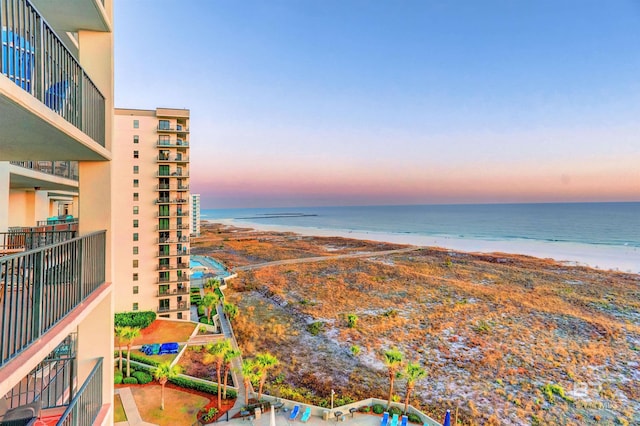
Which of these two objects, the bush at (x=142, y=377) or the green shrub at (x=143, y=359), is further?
the green shrub at (x=143, y=359)

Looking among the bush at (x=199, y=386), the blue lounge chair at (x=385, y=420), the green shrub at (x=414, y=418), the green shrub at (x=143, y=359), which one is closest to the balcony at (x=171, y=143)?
the green shrub at (x=143, y=359)

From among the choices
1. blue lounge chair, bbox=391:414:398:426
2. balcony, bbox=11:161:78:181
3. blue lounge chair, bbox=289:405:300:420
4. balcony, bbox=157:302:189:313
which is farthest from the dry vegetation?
balcony, bbox=11:161:78:181

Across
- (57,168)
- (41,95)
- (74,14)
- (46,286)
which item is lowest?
(46,286)

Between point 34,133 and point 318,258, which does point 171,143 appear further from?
point 318,258

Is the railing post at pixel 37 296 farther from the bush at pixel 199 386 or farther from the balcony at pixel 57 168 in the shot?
the bush at pixel 199 386

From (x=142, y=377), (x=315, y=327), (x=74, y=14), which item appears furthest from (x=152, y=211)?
(x=74, y=14)

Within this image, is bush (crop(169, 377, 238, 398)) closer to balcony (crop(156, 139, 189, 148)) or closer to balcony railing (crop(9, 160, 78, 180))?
balcony railing (crop(9, 160, 78, 180))
